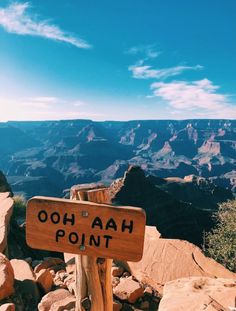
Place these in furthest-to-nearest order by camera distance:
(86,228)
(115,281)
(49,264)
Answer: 1. (49,264)
2. (115,281)
3. (86,228)

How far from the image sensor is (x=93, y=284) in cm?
405

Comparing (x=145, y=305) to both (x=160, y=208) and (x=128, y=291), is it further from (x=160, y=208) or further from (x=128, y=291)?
(x=160, y=208)

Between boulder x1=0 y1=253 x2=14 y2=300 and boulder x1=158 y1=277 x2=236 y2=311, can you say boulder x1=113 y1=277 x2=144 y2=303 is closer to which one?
boulder x1=158 y1=277 x2=236 y2=311

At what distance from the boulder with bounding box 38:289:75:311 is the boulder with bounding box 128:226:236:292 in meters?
2.31

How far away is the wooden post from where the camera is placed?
4.03m

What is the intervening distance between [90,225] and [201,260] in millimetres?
5947

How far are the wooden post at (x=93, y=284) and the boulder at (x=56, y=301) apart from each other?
2487mm

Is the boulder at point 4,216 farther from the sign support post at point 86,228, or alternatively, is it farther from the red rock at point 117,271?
the sign support post at point 86,228

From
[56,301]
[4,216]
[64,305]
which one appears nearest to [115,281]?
[56,301]

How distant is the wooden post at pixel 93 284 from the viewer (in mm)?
4027

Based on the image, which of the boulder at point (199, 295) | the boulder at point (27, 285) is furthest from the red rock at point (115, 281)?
the boulder at point (27, 285)

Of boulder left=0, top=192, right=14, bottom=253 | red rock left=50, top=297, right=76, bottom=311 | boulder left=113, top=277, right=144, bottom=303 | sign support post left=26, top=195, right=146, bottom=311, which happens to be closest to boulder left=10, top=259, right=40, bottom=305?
red rock left=50, top=297, right=76, bottom=311

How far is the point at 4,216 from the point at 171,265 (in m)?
6.21

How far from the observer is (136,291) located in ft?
23.9
